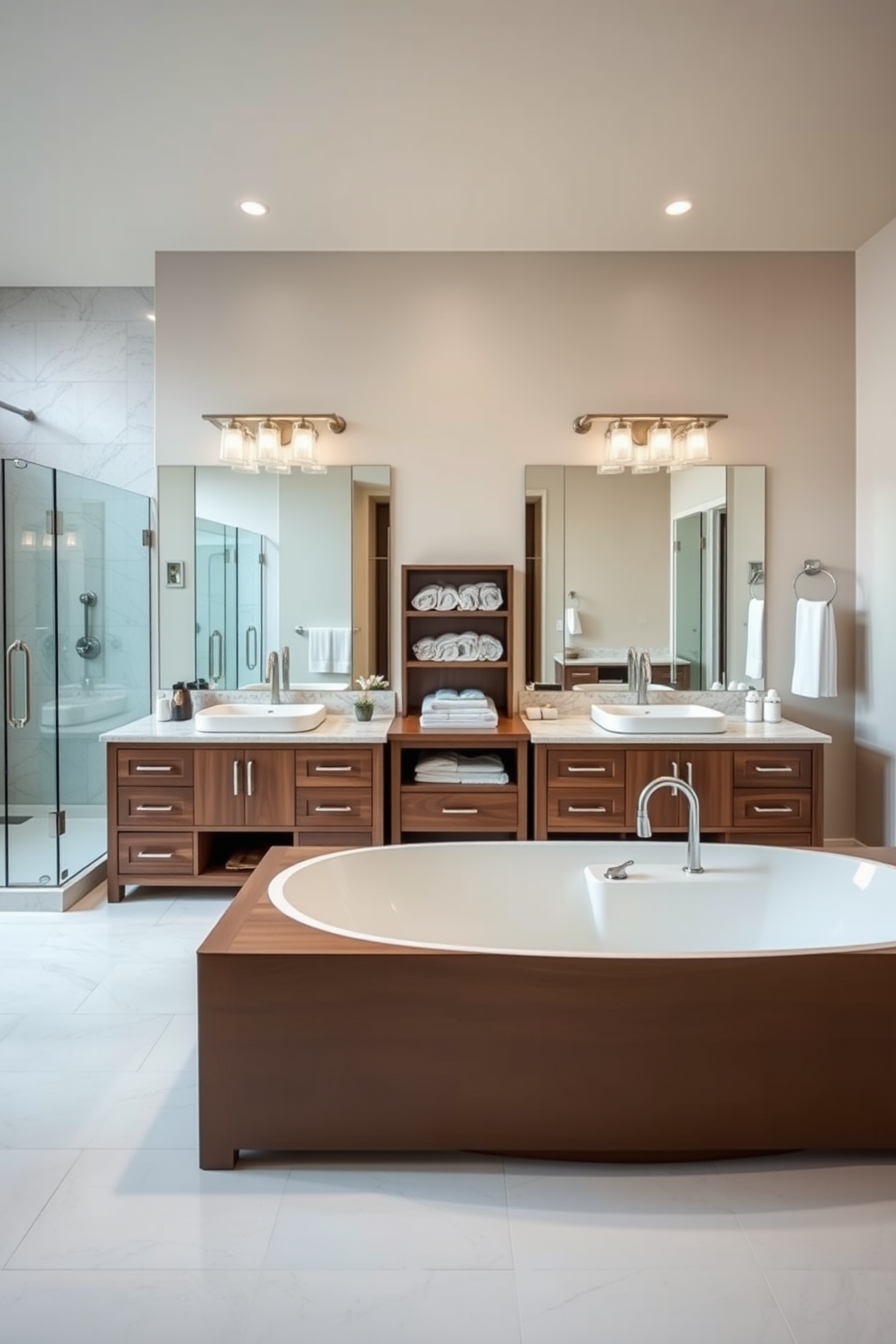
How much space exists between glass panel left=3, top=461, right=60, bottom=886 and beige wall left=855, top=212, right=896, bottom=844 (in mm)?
3599

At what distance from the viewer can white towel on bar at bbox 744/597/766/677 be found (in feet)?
13.5

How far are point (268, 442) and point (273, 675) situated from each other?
42.2 inches

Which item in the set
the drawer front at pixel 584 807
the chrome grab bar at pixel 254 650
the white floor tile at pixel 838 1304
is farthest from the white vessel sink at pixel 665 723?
the white floor tile at pixel 838 1304

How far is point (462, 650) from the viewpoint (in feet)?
13.2

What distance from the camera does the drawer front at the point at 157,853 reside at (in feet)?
11.9

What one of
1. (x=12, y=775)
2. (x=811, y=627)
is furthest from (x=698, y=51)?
(x=12, y=775)

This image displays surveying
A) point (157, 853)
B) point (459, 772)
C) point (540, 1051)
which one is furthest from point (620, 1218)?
point (157, 853)

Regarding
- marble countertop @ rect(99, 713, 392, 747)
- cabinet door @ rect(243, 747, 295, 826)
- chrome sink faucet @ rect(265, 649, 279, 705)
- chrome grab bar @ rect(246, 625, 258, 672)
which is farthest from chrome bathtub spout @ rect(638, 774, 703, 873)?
chrome grab bar @ rect(246, 625, 258, 672)

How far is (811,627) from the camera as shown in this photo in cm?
398

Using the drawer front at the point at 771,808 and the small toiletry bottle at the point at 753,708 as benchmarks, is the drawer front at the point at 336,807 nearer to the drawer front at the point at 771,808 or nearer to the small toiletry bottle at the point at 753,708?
the drawer front at the point at 771,808

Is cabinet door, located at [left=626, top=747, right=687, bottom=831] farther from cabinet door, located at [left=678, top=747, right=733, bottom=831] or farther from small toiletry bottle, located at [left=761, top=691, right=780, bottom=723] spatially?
small toiletry bottle, located at [left=761, top=691, right=780, bottom=723]

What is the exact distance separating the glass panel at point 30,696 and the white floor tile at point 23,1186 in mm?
1797

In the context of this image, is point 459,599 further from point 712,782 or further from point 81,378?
point 81,378

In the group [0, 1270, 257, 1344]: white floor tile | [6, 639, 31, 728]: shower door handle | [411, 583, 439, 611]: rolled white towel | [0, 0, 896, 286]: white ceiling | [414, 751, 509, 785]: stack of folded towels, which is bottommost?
[0, 1270, 257, 1344]: white floor tile
